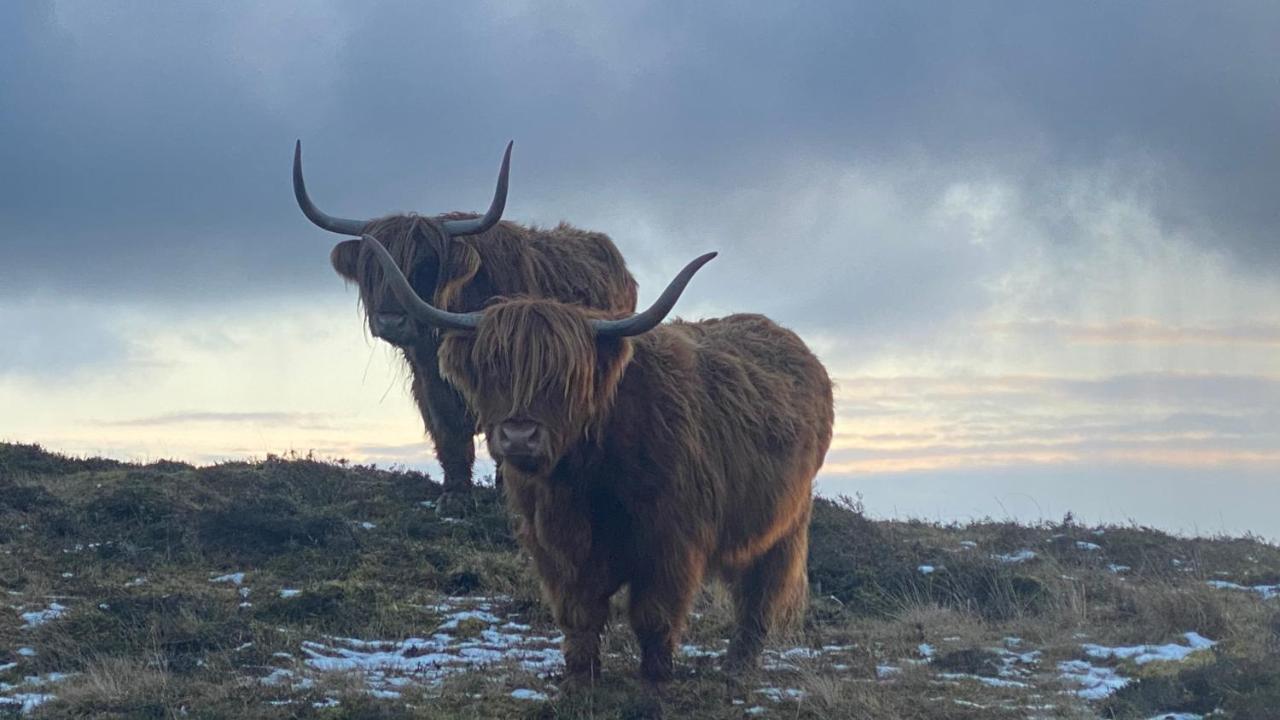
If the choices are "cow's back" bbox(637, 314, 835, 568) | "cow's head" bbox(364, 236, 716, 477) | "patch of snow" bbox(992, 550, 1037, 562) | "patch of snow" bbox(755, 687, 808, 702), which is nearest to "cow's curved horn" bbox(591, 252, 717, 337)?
"cow's head" bbox(364, 236, 716, 477)

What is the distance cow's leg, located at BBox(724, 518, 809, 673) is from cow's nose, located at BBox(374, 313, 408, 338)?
362cm

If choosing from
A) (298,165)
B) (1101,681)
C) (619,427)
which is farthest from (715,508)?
(298,165)

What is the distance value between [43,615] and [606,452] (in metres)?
3.66

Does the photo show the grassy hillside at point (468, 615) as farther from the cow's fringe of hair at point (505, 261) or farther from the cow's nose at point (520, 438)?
the cow's fringe of hair at point (505, 261)

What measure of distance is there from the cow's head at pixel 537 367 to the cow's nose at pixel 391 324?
357 cm

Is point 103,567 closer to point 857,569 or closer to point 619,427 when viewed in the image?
point 619,427

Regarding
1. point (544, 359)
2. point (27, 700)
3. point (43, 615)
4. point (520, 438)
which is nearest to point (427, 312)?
point (544, 359)

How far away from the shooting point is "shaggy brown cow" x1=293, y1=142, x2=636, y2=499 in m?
10.4

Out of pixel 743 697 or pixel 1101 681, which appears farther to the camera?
pixel 1101 681

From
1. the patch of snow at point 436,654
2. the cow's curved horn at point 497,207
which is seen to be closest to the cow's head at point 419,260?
the cow's curved horn at point 497,207

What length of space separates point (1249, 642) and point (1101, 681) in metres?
1.25

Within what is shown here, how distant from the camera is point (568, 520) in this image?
6055 mm

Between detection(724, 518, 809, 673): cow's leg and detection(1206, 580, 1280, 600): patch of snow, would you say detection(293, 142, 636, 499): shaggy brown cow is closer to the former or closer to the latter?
detection(724, 518, 809, 673): cow's leg

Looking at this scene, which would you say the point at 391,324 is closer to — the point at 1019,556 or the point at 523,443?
the point at 523,443
